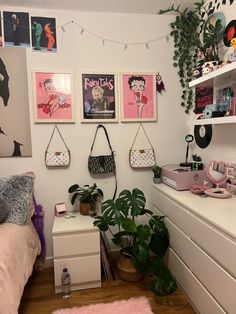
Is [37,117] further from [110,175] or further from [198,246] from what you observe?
[198,246]

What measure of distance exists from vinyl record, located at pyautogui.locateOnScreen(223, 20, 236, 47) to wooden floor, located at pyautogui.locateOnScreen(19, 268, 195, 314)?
202cm

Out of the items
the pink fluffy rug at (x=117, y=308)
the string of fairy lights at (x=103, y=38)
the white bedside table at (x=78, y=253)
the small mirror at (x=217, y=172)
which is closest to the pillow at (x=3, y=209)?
the white bedside table at (x=78, y=253)

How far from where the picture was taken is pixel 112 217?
1.98 metres

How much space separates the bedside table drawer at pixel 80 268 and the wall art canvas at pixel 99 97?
1248mm

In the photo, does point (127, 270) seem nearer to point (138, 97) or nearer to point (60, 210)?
point (60, 210)

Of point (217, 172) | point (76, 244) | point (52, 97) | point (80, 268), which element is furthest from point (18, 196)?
point (217, 172)

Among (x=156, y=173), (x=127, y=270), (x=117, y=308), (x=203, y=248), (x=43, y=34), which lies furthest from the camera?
(x=156, y=173)

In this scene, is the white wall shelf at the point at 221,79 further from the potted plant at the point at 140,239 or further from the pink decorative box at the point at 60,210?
the pink decorative box at the point at 60,210

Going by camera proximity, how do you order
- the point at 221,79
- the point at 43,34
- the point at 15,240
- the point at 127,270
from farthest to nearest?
the point at 43,34, the point at 127,270, the point at 221,79, the point at 15,240

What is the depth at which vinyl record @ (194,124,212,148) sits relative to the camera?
2.25 m

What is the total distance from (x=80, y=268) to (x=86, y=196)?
0.61m

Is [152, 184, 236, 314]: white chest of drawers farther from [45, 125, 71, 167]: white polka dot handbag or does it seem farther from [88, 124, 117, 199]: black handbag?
[45, 125, 71, 167]: white polka dot handbag

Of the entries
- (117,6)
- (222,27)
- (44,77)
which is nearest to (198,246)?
(222,27)

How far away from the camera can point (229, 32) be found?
1.89 metres
